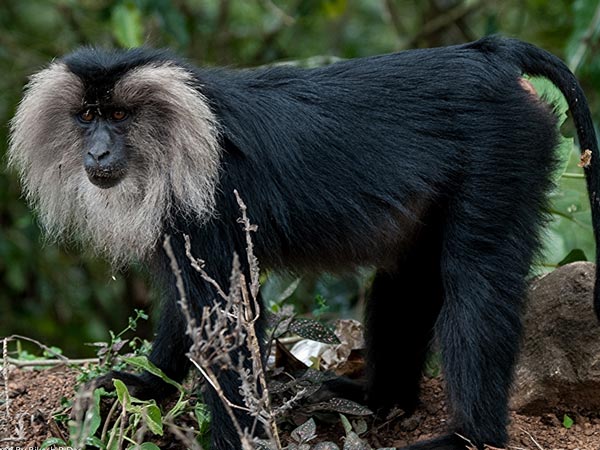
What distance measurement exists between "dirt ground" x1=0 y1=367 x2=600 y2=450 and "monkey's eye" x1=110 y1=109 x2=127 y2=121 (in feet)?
4.56

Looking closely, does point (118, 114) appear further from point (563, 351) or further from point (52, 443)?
point (563, 351)

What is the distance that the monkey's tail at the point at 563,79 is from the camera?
15.1ft

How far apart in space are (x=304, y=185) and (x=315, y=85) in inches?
19.7

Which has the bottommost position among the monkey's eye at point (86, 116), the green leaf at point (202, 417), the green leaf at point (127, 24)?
the green leaf at point (202, 417)

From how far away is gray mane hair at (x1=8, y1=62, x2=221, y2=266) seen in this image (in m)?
4.20

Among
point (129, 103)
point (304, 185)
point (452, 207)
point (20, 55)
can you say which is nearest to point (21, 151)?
point (129, 103)

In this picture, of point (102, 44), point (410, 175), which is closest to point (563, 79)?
point (410, 175)

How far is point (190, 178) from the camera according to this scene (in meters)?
4.17

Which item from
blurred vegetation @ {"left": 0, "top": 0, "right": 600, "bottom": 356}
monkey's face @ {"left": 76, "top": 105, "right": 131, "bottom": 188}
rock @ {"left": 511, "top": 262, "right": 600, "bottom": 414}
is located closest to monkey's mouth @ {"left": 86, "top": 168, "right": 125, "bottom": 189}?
monkey's face @ {"left": 76, "top": 105, "right": 131, "bottom": 188}

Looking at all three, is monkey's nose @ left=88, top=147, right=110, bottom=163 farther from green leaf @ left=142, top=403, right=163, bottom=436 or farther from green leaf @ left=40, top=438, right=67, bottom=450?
green leaf @ left=40, top=438, right=67, bottom=450

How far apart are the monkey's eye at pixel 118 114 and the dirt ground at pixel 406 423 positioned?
139cm

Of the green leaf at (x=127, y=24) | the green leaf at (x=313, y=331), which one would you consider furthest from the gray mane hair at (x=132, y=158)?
the green leaf at (x=127, y=24)

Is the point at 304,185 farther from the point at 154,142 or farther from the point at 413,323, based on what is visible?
the point at 413,323

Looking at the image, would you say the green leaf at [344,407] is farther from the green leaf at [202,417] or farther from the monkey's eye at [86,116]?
the monkey's eye at [86,116]
